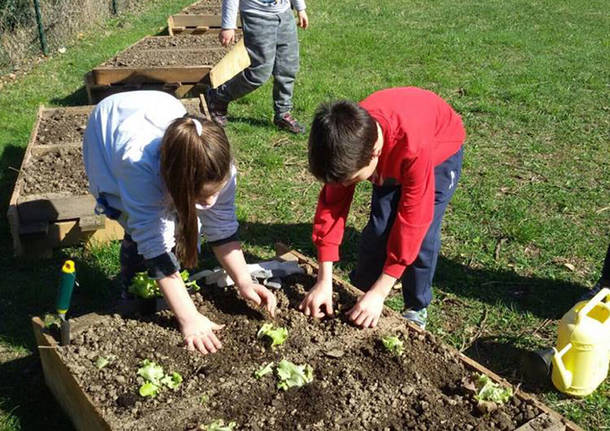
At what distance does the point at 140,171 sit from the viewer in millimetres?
2787

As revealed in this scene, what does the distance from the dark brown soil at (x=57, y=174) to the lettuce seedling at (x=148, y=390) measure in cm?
232

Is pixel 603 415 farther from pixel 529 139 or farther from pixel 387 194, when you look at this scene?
pixel 529 139

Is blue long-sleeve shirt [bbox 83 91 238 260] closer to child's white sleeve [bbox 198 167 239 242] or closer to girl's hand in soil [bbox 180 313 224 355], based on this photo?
child's white sleeve [bbox 198 167 239 242]

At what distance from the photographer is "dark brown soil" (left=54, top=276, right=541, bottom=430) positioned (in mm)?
2680

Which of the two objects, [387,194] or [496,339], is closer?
[387,194]

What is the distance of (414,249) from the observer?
3.04 meters

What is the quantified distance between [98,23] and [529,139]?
7.73m

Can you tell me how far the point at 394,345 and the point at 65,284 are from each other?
1448 millimetres

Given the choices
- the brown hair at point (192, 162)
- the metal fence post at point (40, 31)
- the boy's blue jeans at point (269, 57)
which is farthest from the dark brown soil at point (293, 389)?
the metal fence post at point (40, 31)

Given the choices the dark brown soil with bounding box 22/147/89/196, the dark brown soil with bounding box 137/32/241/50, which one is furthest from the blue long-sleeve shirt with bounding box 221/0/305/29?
the dark brown soil with bounding box 137/32/241/50

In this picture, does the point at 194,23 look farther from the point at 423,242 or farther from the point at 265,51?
the point at 423,242

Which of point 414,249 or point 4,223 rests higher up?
point 414,249

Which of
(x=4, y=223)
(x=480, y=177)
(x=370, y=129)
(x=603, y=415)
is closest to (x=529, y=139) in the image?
(x=480, y=177)

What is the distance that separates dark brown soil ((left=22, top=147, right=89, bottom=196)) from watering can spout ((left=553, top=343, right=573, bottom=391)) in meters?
3.23
